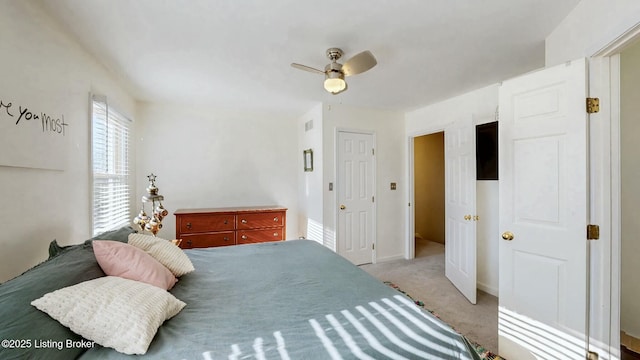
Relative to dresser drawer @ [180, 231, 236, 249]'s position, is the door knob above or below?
above

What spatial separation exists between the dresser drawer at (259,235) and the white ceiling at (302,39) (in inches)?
75.2

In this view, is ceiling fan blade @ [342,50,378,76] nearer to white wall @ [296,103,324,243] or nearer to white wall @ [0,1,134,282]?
white wall @ [296,103,324,243]

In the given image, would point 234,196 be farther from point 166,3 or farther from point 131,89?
point 166,3

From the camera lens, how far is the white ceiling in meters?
1.52

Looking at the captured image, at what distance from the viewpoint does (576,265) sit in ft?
4.89

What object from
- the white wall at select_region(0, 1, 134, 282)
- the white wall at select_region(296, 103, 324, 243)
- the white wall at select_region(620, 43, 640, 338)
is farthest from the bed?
the white wall at select_region(296, 103, 324, 243)

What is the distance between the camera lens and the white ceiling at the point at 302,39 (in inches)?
60.0

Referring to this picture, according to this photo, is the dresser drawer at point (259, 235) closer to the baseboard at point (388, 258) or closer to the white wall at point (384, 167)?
the white wall at point (384, 167)

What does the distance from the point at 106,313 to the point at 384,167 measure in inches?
141

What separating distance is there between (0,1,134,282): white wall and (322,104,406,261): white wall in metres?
2.55

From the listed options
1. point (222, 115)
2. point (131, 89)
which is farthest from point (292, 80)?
point (131, 89)

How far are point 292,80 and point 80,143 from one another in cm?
188

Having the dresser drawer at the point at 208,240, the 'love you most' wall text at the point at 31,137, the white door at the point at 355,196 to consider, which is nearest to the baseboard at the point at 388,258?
the white door at the point at 355,196

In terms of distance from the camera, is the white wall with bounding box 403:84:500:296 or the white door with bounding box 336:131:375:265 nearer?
the white wall with bounding box 403:84:500:296
